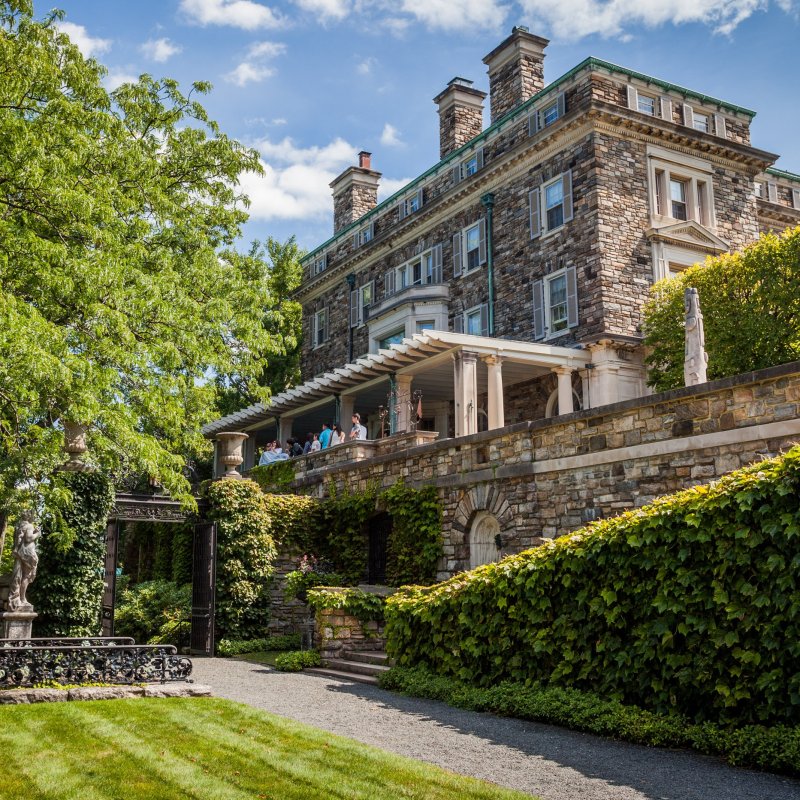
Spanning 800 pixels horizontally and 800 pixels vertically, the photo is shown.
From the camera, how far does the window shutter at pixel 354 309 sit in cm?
3400

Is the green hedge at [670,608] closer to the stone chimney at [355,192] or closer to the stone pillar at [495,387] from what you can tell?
the stone pillar at [495,387]

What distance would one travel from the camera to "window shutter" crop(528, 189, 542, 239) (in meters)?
25.6

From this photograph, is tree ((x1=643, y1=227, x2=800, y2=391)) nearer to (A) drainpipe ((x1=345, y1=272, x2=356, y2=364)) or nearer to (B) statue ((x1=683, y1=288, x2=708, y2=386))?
(B) statue ((x1=683, y1=288, x2=708, y2=386))

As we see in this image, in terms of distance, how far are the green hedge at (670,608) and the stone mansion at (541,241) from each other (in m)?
9.46

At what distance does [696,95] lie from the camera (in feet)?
85.6

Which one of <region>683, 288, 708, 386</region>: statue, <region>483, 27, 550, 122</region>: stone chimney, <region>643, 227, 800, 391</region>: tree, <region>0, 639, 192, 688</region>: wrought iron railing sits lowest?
<region>0, 639, 192, 688</region>: wrought iron railing

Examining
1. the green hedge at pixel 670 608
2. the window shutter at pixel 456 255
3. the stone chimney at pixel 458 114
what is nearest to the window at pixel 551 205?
the window shutter at pixel 456 255

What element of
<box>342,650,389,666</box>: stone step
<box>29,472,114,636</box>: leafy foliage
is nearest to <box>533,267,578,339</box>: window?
<box>342,650,389,666</box>: stone step

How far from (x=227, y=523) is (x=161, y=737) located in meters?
10.4

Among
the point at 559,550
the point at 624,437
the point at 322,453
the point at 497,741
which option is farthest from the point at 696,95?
the point at 497,741

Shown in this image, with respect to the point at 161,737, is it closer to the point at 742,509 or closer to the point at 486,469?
the point at 742,509

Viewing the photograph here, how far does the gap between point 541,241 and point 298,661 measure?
15.0m

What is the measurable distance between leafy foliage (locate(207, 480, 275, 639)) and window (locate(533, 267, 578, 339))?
991 centimetres

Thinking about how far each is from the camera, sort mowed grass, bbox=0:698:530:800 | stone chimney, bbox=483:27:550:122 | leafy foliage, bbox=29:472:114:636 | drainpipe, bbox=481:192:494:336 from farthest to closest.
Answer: stone chimney, bbox=483:27:550:122, drainpipe, bbox=481:192:494:336, leafy foliage, bbox=29:472:114:636, mowed grass, bbox=0:698:530:800
